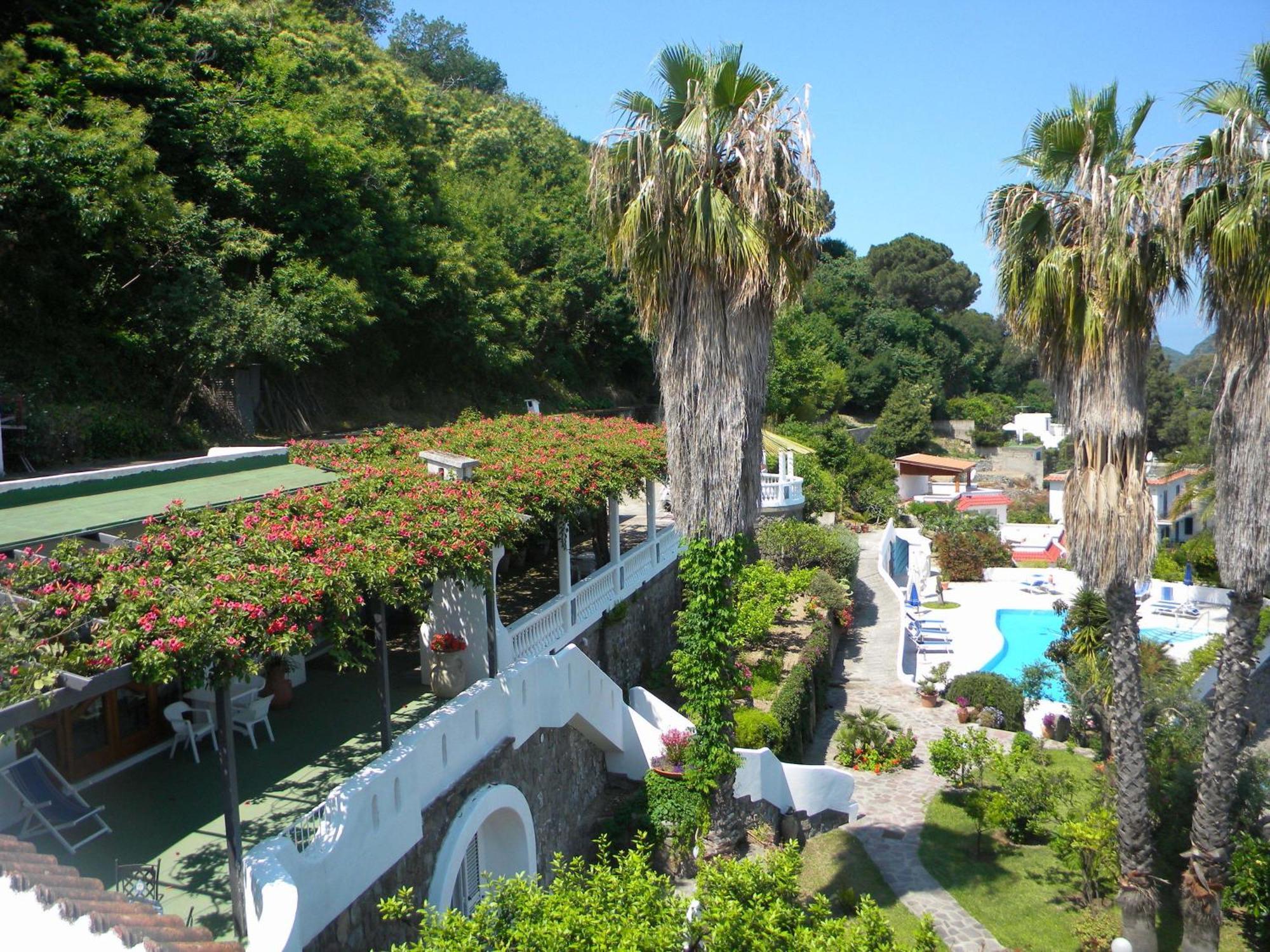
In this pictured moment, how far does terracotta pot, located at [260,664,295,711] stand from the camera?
11195 mm

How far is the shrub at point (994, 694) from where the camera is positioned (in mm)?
19922

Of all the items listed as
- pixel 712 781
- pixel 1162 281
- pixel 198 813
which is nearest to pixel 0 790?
pixel 198 813

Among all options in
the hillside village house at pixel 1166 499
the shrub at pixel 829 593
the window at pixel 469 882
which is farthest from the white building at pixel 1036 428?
the window at pixel 469 882

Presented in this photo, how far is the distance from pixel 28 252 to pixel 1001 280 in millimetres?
18435

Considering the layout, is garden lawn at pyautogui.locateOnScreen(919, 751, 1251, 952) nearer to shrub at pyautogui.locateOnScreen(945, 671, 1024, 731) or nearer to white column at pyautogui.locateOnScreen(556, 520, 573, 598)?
shrub at pyautogui.locateOnScreen(945, 671, 1024, 731)

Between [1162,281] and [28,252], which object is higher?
[28,252]

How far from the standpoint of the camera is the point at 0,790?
7.53 meters

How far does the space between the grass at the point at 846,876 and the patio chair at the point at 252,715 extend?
7.28 metres

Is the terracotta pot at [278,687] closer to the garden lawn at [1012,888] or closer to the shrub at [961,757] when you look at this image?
the garden lawn at [1012,888]

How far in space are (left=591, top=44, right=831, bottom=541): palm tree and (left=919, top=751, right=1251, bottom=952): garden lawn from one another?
6728mm

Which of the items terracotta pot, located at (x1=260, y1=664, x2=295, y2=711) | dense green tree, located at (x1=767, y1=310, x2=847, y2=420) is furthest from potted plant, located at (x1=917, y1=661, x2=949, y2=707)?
dense green tree, located at (x1=767, y1=310, x2=847, y2=420)

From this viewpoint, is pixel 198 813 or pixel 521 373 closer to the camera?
pixel 198 813

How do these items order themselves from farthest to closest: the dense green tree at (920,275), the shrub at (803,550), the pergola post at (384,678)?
1. the dense green tree at (920,275)
2. the shrub at (803,550)
3. the pergola post at (384,678)

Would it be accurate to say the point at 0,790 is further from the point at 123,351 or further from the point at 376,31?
the point at 376,31
